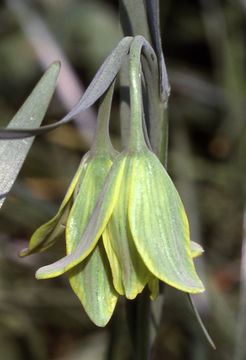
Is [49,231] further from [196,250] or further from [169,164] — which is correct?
[169,164]

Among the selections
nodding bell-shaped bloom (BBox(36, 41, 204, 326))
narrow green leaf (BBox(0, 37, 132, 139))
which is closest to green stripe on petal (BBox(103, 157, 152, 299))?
nodding bell-shaped bloom (BBox(36, 41, 204, 326))

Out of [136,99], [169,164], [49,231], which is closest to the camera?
[136,99]

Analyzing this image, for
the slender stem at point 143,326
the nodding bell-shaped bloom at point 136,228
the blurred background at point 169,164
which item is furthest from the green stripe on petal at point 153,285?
the blurred background at point 169,164

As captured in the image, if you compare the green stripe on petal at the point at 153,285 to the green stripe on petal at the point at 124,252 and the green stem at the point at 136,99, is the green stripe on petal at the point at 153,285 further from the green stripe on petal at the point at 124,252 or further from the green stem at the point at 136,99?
the green stem at the point at 136,99

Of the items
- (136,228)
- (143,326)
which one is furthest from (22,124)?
(143,326)

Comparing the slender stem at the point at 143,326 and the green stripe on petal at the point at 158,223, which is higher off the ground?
the green stripe on petal at the point at 158,223

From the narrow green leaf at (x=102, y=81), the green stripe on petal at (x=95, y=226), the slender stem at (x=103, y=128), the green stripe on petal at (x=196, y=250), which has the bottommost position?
the green stripe on petal at (x=196, y=250)

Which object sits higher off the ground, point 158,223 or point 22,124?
point 22,124
